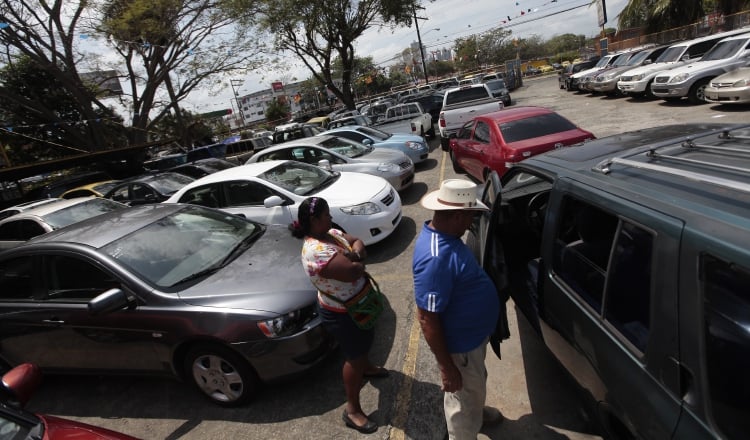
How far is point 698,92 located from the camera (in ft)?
36.7

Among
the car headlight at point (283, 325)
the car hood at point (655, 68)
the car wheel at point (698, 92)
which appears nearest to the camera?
the car headlight at point (283, 325)

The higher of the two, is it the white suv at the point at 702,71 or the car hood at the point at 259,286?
the white suv at the point at 702,71

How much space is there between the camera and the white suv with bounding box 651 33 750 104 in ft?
35.1

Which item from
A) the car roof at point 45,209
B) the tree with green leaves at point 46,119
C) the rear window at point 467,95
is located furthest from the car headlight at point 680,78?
the tree with green leaves at point 46,119

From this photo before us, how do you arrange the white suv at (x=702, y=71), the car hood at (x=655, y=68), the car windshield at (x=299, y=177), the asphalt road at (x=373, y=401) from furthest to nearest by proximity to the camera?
1. the car hood at (x=655, y=68)
2. the white suv at (x=702, y=71)
3. the car windshield at (x=299, y=177)
4. the asphalt road at (x=373, y=401)

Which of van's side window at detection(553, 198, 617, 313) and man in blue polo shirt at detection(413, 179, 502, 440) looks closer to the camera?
man in blue polo shirt at detection(413, 179, 502, 440)

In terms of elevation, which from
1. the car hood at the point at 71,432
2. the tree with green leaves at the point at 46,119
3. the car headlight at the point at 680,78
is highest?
the tree with green leaves at the point at 46,119

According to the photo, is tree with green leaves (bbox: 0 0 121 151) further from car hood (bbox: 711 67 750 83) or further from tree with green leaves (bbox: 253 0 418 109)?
car hood (bbox: 711 67 750 83)

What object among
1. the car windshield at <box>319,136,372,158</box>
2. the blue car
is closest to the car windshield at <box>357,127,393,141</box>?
the blue car

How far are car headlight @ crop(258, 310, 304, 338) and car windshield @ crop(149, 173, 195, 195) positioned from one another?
26.3ft

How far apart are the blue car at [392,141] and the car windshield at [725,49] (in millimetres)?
8766

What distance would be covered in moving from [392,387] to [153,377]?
2006 millimetres

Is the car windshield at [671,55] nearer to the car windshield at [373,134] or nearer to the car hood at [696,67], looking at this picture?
the car hood at [696,67]

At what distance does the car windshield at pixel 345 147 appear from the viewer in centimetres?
898
